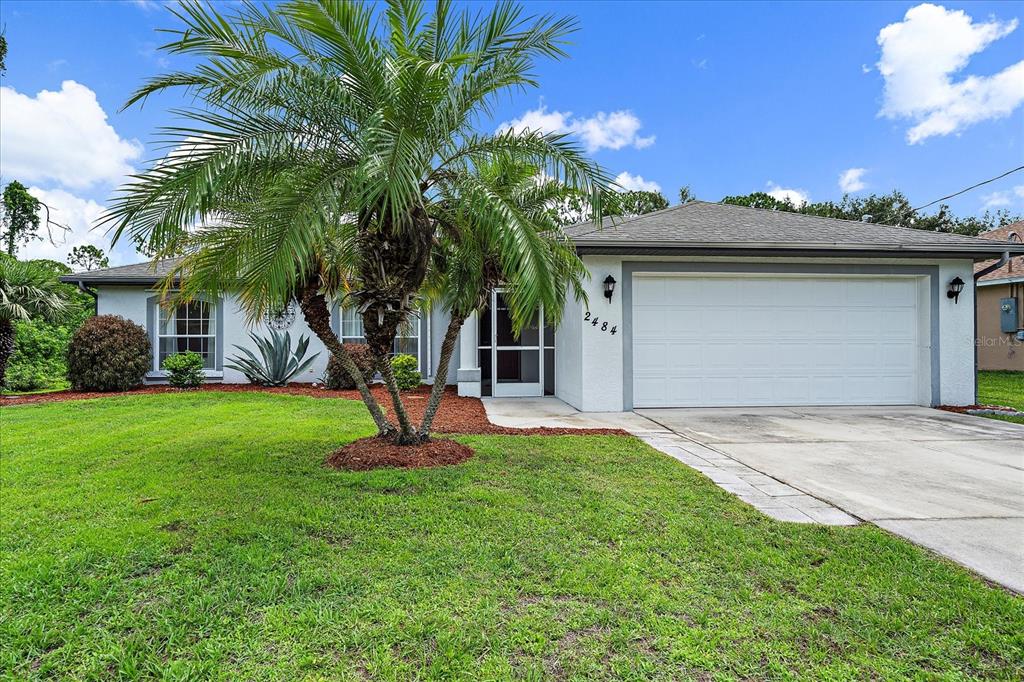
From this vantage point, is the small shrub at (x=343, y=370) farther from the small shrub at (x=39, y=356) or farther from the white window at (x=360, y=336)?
the small shrub at (x=39, y=356)

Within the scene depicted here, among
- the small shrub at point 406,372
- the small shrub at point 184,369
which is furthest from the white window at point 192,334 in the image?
the small shrub at point 406,372

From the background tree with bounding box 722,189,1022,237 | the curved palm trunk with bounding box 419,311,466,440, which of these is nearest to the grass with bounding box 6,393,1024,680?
the curved palm trunk with bounding box 419,311,466,440

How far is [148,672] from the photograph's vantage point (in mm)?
2129

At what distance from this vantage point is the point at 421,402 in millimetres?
9742

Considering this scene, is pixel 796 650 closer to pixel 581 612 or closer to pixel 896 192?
pixel 581 612

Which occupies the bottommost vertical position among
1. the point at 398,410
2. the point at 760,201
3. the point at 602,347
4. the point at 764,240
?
the point at 398,410

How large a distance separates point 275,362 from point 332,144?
27.9ft

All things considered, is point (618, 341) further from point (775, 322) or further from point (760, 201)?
point (760, 201)

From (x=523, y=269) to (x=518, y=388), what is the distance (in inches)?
277

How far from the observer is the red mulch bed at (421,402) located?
277 inches

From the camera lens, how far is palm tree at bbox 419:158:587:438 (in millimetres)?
4199

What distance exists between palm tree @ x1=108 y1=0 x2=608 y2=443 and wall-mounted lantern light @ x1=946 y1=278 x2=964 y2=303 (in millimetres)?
8196

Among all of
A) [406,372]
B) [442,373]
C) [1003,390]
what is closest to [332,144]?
[442,373]

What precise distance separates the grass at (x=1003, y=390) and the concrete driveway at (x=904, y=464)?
2243 millimetres
